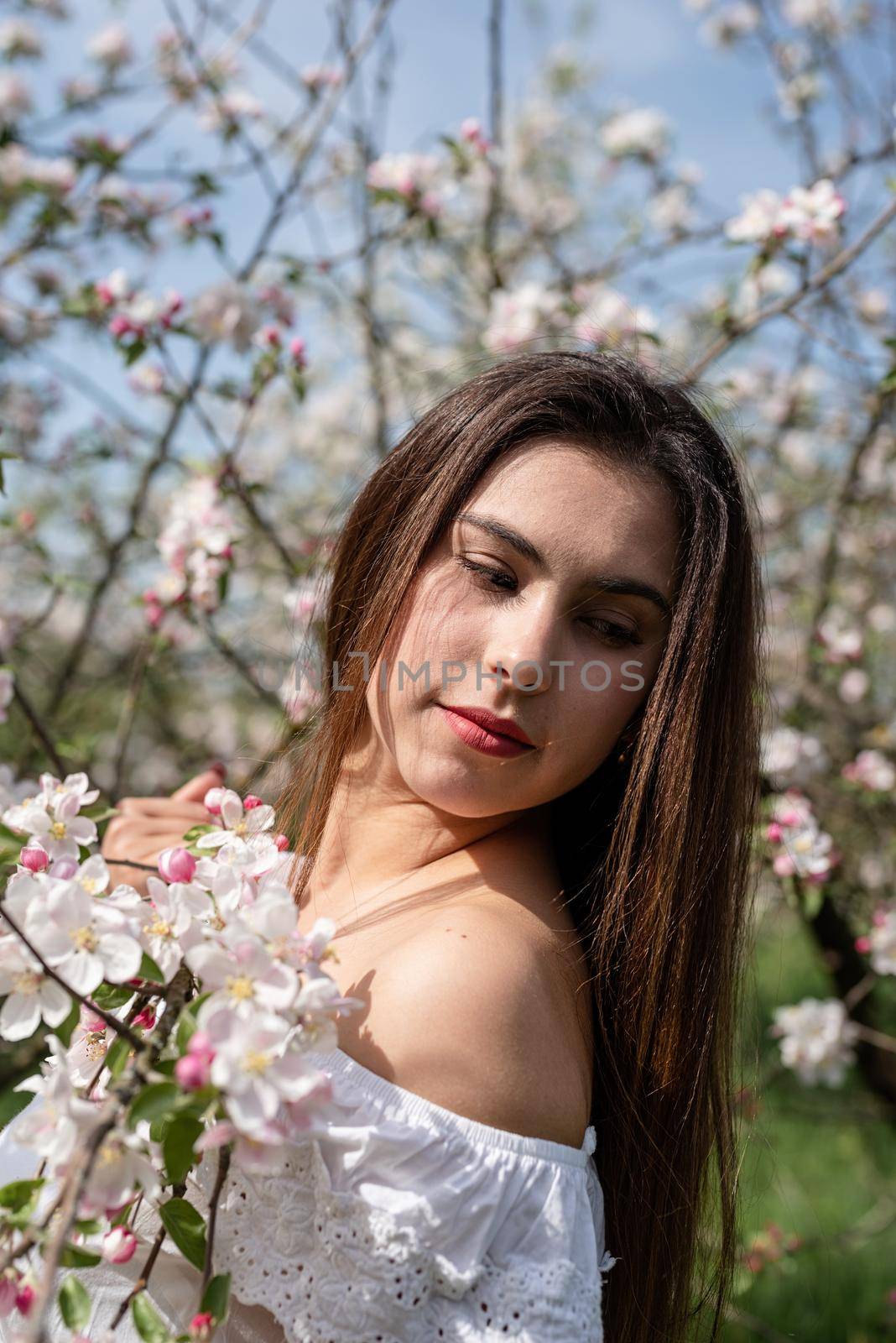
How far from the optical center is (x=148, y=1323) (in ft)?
2.76

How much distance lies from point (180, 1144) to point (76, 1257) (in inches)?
4.5

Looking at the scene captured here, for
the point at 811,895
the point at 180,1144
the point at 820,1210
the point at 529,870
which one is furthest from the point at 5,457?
the point at 820,1210

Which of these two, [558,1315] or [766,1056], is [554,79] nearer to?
[766,1056]

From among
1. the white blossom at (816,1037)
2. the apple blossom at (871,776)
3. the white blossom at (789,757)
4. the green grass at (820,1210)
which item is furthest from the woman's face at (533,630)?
the white blossom at (816,1037)

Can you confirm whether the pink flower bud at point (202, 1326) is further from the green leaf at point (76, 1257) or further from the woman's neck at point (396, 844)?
the woman's neck at point (396, 844)

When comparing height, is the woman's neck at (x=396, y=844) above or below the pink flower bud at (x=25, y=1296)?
above

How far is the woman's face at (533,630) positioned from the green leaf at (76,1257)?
59 cm

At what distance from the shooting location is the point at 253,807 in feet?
3.87

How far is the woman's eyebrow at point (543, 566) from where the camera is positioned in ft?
4.07

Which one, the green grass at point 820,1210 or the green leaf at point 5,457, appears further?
the green grass at point 820,1210

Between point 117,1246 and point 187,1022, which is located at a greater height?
point 187,1022

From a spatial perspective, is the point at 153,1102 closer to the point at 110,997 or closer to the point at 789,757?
the point at 110,997

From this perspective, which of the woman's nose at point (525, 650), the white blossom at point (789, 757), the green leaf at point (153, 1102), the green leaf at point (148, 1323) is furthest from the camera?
the white blossom at point (789, 757)

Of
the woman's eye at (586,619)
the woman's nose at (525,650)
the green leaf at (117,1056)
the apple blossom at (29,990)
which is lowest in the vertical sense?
the green leaf at (117,1056)
